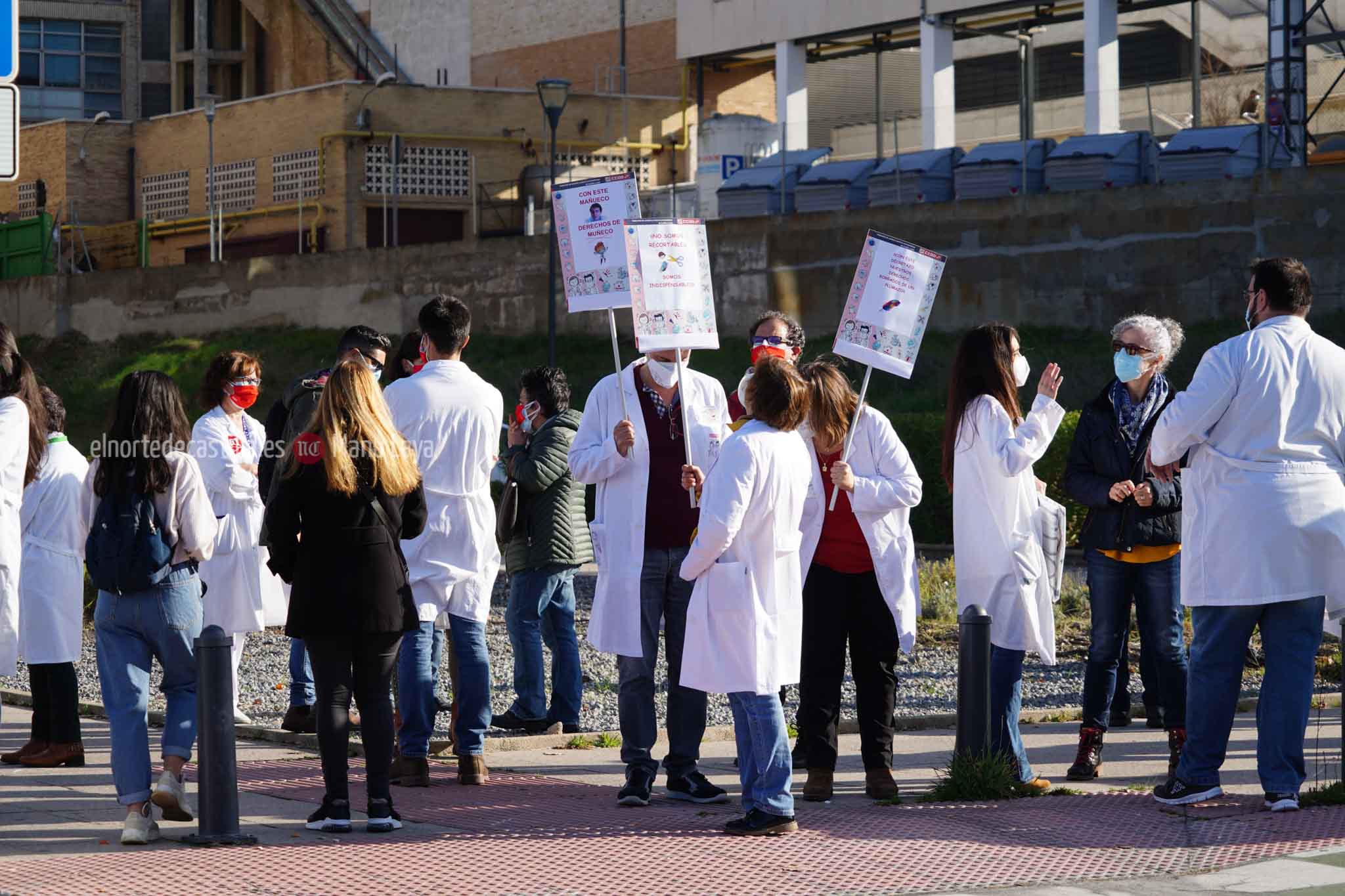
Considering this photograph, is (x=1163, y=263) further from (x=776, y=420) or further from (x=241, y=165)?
(x=241, y=165)

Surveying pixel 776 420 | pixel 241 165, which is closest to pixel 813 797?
pixel 776 420

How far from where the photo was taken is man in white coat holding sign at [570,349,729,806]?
795 cm

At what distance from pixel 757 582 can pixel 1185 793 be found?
2143mm

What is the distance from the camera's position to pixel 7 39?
8539 millimetres

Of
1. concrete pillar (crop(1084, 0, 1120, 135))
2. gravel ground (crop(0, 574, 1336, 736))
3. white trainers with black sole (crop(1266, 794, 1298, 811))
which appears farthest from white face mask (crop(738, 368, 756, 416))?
concrete pillar (crop(1084, 0, 1120, 135))

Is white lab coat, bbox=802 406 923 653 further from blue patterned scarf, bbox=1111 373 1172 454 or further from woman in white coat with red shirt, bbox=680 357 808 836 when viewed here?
blue patterned scarf, bbox=1111 373 1172 454

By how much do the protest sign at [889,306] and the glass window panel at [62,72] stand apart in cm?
5391

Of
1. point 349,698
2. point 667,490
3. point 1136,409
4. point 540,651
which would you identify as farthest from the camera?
point 540,651

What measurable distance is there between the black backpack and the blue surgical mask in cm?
438

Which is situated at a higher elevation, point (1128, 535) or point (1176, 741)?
point (1128, 535)

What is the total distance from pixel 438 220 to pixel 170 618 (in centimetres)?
3851

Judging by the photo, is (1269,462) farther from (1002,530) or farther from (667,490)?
(667,490)

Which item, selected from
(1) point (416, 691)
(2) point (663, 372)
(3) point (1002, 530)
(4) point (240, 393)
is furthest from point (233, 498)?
(3) point (1002, 530)

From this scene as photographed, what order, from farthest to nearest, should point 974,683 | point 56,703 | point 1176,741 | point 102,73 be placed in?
point 102,73
point 56,703
point 1176,741
point 974,683
